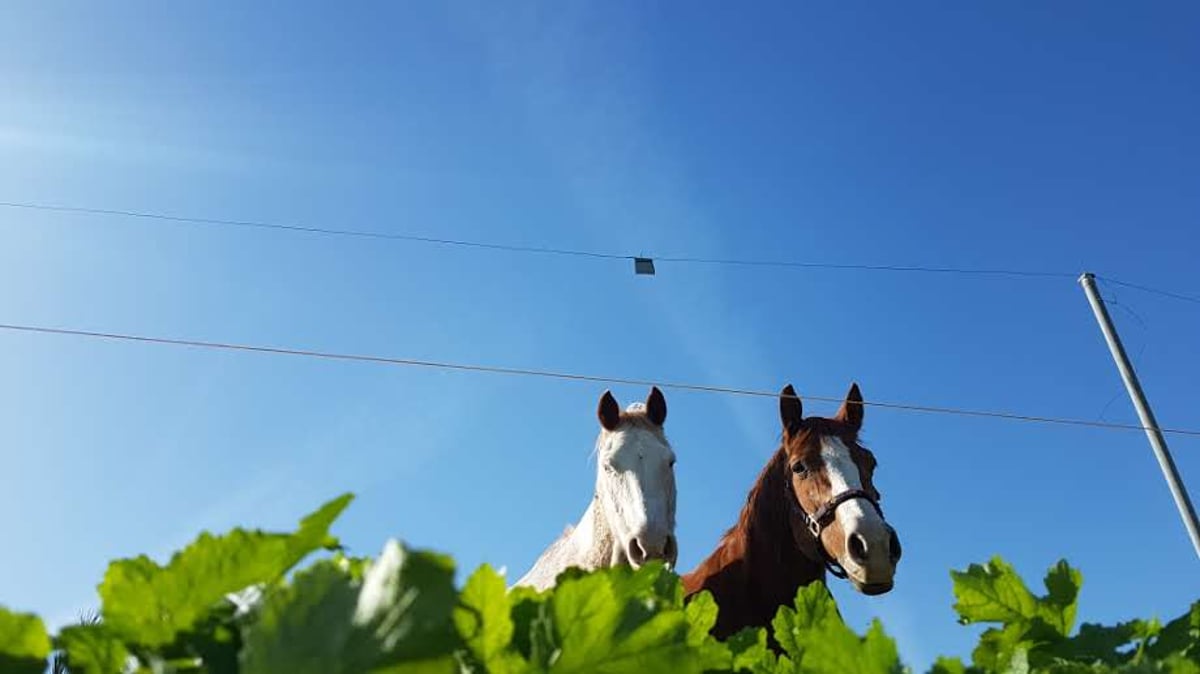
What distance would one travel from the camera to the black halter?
1.93 m

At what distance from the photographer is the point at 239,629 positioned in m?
0.25

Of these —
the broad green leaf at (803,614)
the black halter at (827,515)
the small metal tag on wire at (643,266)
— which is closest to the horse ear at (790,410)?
the black halter at (827,515)

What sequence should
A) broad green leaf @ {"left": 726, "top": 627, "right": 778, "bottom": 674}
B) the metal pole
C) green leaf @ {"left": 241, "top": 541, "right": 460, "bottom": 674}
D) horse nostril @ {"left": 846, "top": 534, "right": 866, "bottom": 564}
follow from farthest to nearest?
the metal pole
horse nostril @ {"left": 846, "top": 534, "right": 866, "bottom": 564}
broad green leaf @ {"left": 726, "top": 627, "right": 778, "bottom": 674}
green leaf @ {"left": 241, "top": 541, "right": 460, "bottom": 674}

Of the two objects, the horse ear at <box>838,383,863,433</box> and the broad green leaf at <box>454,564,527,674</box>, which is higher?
the horse ear at <box>838,383,863,433</box>

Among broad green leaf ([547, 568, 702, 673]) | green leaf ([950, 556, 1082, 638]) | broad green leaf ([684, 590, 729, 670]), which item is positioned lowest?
broad green leaf ([547, 568, 702, 673])

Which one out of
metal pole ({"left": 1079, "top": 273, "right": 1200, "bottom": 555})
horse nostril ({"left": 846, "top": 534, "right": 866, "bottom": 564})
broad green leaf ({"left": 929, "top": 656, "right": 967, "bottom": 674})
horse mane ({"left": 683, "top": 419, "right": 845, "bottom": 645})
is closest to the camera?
broad green leaf ({"left": 929, "top": 656, "right": 967, "bottom": 674})

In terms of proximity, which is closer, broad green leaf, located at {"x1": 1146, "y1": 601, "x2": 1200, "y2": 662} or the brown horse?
broad green leaf, located at {"x1": 1146, "y1": 601, "x2": 1200, "y2": 662}

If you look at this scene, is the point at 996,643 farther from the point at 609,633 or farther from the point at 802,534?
the point at 802,534

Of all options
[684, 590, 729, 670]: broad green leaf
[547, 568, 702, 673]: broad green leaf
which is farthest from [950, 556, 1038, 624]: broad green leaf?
[547, 568, 702, 673]: broad green leaf

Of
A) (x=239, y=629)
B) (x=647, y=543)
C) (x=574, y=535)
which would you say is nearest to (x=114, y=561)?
(x=239, y=629)

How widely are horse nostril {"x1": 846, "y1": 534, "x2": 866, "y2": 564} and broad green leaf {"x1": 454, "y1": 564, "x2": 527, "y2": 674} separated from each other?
174cm

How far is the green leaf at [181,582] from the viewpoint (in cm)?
24

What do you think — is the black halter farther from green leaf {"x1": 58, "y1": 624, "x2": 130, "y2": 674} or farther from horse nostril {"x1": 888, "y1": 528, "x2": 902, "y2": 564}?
green leaf {"x1": 58, "y1": 624, "x2": 130, "y2": 674}

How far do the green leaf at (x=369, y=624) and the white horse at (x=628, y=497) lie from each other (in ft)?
5.77
